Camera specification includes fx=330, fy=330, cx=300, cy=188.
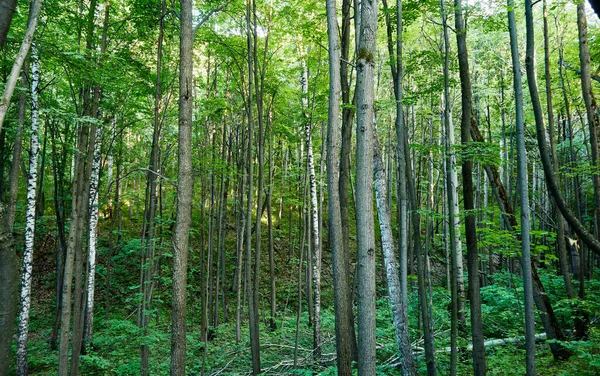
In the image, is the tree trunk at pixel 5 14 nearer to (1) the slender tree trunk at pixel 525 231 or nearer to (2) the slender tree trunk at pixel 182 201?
(2) the slender tree trunk at pixel 182 201

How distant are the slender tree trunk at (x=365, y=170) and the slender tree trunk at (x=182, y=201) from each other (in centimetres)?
268

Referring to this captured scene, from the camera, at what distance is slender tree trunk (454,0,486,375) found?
5.90 meters

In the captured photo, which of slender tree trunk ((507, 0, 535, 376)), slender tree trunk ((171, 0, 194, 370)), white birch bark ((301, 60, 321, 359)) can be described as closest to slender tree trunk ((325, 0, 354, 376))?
slender tree trunk ((171, 0, 194, 370))

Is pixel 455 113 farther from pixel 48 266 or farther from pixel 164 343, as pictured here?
pixel 48 266

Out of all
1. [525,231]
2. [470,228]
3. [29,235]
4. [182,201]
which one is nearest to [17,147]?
[29,235]

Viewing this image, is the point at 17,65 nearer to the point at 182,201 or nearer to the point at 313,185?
the point at 182,201

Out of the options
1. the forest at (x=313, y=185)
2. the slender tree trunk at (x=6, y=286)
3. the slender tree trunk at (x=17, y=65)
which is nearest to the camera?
the slender tree trunk at (x=6, y=286)

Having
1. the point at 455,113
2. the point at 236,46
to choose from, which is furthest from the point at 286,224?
the point at 236,46

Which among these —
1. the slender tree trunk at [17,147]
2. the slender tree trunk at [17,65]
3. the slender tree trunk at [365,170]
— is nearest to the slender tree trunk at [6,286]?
the slender tree trunk at [17,65]

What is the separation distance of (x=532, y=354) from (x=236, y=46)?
9.88 m

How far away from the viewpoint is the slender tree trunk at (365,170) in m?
4.34

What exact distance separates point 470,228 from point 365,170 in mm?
3130

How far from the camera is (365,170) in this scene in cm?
449

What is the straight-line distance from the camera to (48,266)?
1593cm
